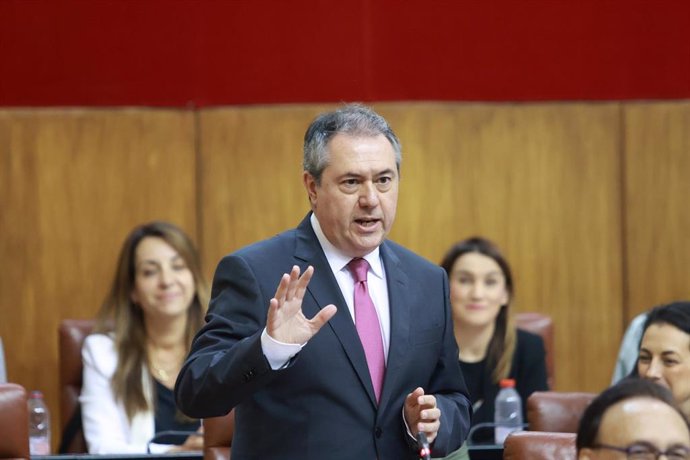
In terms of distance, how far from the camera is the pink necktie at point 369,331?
275 centimetres

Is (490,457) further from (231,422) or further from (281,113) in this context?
(281,113)

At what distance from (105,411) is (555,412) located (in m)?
1.65

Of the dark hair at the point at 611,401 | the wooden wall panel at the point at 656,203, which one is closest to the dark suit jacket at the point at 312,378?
the dark hair at the point at 611,401

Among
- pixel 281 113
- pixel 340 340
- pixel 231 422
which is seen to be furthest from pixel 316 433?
pixel 281 113

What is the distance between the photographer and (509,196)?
5824 millimetres

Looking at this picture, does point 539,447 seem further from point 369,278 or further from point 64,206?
point 64,206

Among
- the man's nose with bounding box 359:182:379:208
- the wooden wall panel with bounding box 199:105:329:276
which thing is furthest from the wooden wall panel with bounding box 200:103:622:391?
the man's nose with bounding box 359:182:379:208

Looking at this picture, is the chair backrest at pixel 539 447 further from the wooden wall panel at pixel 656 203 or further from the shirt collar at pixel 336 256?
the wooden wall panel at pixel 656 203

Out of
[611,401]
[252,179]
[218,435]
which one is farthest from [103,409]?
[611,401]

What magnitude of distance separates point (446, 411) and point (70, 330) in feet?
7.60

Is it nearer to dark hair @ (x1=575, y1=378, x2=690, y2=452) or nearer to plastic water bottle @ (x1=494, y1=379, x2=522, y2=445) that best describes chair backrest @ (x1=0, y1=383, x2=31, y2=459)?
dark hair @ (x1=575, y1=378, x2=690, y2=452)

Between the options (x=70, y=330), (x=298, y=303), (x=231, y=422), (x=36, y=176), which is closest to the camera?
(x=298, y=303)

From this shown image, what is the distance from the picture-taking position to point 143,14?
18.5 feet

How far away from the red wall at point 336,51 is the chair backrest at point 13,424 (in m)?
2.59
